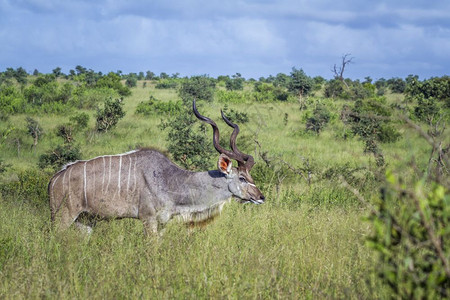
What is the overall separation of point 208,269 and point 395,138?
13922 millimetres

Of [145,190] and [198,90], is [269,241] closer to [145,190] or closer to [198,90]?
[145,190]

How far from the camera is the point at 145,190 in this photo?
5.43 metres

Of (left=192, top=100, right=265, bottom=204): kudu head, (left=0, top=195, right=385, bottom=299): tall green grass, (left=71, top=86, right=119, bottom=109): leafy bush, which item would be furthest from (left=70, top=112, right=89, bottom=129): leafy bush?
(left=192, top=100, right=265, bottom=204): kudu head

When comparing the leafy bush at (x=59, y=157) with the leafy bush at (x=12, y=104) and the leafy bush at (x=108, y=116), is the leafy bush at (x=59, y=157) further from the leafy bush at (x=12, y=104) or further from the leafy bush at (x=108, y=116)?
the leafy bush at (x=12, y=104)

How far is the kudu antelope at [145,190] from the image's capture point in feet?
17.6

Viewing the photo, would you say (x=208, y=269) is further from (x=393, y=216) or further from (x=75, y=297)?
(x=393, y=216)

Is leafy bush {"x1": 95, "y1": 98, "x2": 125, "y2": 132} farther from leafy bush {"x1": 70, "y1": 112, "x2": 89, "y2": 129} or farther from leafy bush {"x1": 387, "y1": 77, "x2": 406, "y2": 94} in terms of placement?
leafy bush {"x1": 387, "y1": 77, "x2": 406, "y2": 94}

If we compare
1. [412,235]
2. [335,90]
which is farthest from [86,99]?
[412,235]

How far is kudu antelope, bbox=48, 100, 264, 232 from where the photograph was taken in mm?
5355

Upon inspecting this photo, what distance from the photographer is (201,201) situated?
558cm

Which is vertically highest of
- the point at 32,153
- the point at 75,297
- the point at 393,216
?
the point at 393,216

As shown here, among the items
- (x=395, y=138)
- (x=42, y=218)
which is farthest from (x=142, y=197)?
(x=395, y=138)

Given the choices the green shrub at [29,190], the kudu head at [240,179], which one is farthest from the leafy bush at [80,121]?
the kudu head at [240,179]

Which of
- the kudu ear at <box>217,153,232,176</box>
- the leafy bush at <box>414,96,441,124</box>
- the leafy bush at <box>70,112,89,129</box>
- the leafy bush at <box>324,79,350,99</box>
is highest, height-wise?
the leafy bush at <box>324,79,350,99</box>
